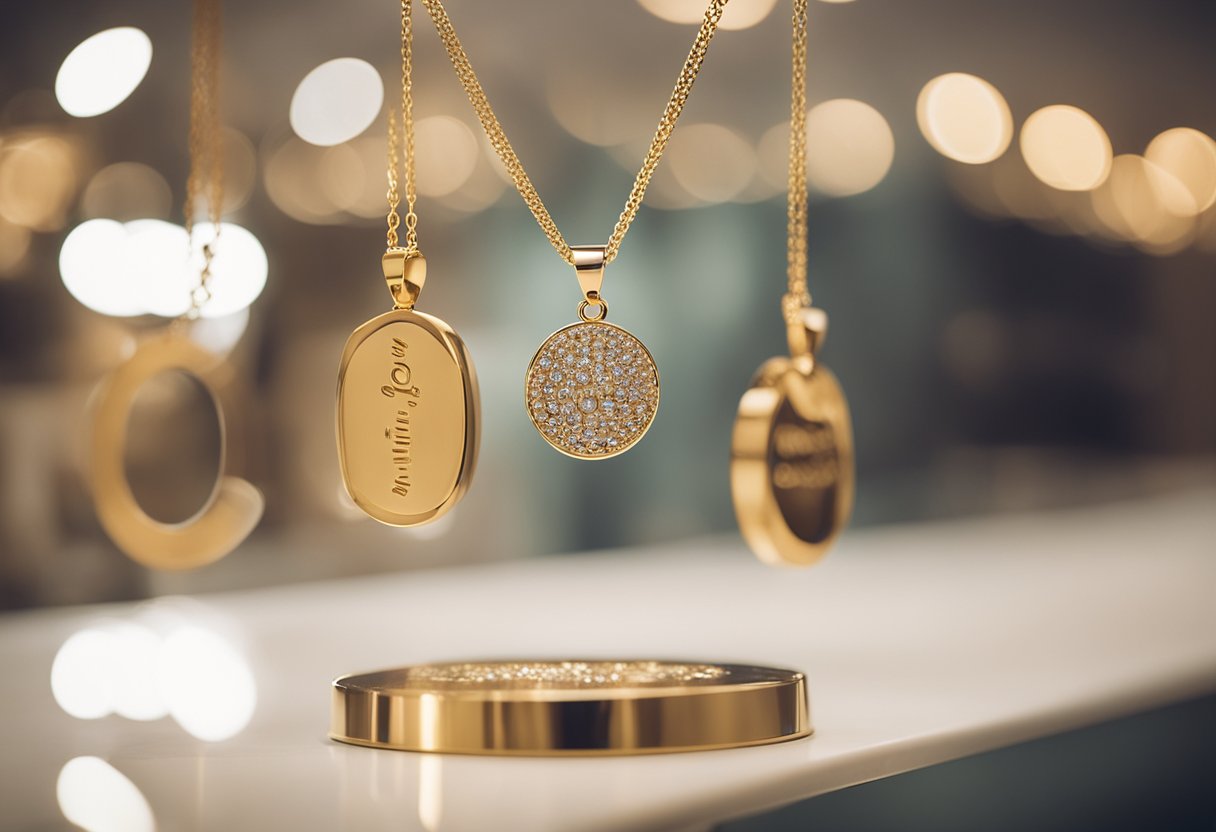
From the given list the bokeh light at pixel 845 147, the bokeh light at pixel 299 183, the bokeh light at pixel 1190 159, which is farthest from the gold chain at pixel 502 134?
the bokeh light at pixel 1190 159

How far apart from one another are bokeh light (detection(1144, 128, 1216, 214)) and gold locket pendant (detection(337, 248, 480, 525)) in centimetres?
316

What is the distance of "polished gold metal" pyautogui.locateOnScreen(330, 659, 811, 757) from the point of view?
74 centimetres

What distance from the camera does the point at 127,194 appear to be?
5.32ft

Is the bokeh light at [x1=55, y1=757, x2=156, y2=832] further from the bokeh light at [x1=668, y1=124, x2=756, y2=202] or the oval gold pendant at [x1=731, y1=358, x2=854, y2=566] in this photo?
the bokeh light at [x1=668, y1=124, x2=756, y2=202]

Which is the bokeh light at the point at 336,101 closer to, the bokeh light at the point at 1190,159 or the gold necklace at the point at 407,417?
the gold necklace at the point at 407,417

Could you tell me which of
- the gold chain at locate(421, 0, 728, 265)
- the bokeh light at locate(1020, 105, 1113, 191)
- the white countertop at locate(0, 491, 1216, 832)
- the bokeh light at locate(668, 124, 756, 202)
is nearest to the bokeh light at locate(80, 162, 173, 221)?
the white countertop at locate(0, 491, 1216, 832)

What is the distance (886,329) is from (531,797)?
98.5 inches

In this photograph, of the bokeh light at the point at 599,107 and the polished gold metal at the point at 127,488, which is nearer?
the polished gold metal at the point at 127,488

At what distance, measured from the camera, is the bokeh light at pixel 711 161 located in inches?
101

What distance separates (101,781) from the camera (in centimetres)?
72

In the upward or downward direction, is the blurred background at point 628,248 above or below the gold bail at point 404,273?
above

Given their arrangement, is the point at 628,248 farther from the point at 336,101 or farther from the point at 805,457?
the point at 805,457

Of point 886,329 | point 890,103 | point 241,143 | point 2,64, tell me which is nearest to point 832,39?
point 890,103

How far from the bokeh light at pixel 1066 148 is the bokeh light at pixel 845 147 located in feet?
1.52
